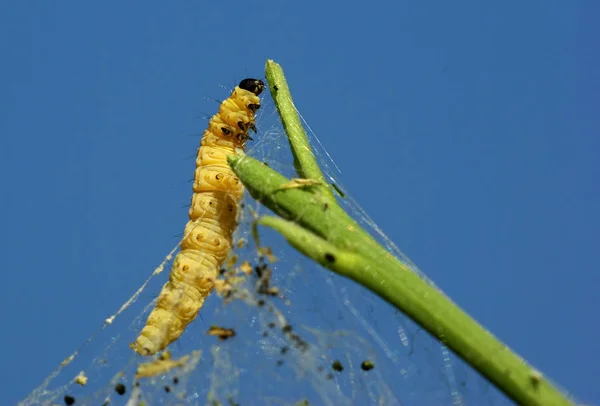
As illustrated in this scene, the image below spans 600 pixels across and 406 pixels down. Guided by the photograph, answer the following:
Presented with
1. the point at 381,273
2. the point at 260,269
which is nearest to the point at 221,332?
the point at 260,269

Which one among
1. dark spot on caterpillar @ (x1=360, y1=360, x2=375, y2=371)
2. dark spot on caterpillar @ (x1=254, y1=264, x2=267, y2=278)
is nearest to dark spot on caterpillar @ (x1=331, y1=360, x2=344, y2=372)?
dark spot on caterpillar @ (x1=360, y1=360, x2=375, y2=371)

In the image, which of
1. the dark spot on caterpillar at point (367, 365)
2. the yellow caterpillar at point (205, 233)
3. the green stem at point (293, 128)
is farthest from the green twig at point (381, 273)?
the yellow caterpillar at point (205, 233)

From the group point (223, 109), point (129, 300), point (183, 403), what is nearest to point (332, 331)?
point (183, 403)

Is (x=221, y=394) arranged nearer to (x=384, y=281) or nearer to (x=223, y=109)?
(x=384, y=281)

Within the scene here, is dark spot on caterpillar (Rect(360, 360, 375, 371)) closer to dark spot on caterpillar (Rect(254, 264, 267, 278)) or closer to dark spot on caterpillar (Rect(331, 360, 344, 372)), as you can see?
dark spot on caterpillar (Rect(331, 360, 344, 372))

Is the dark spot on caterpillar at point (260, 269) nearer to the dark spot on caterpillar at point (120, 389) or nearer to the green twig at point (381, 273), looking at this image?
the green twig at point (381, 273)

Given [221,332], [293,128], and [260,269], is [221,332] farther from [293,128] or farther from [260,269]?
[293,128]

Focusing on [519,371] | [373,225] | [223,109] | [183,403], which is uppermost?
[223,109]

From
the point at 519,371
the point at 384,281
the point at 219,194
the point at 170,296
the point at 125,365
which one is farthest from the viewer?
the point at 219,194
